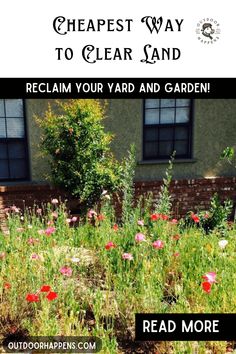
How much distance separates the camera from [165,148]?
25.3 feet

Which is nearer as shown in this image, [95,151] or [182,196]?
[95,151]

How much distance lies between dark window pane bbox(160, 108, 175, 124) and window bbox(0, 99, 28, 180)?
283cm

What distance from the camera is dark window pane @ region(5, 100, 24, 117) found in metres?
6.83

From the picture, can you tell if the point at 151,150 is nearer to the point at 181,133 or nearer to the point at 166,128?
the point at 166,128

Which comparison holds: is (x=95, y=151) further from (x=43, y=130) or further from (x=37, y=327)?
(x=37, y=327)

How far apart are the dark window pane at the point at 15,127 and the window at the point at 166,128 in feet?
8.16

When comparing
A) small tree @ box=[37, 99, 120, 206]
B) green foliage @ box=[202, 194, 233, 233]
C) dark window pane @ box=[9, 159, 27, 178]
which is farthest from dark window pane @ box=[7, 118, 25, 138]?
green foliage @ box=[202, 194, 233, 233]

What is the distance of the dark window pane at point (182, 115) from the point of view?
25.0ft

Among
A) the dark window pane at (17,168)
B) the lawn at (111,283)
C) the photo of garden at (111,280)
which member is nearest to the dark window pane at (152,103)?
the photo of garden at (111,280)

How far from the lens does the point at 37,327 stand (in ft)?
9.81

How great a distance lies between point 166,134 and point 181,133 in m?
0.33

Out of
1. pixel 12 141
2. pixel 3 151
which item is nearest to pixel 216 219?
pixel 12 141

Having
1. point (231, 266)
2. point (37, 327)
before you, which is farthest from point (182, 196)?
point (37, 327)

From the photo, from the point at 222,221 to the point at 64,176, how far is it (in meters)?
2.81
